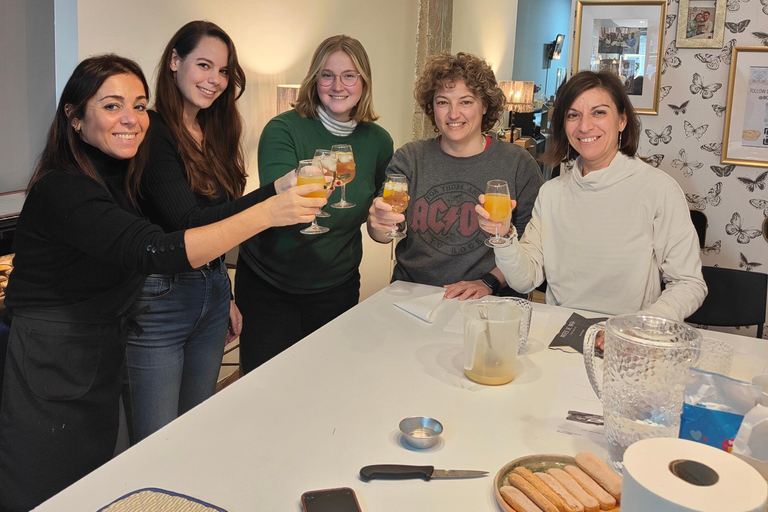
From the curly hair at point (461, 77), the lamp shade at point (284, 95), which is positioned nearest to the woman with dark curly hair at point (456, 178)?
the curly hair at point (461, 77)

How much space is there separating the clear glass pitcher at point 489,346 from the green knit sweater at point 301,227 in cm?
105

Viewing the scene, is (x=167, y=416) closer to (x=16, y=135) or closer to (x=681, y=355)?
(x=681, y=355)

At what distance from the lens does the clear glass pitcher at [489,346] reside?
1.48 m

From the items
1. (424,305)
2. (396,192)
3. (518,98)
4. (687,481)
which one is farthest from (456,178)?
(518,98)

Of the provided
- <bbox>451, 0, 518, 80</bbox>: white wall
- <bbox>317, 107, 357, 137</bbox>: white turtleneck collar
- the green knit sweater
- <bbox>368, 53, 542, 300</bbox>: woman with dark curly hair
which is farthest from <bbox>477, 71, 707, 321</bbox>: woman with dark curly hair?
<bbox>451, 0, 518, 80</bbox>: white wall

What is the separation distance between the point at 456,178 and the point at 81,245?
132 cm

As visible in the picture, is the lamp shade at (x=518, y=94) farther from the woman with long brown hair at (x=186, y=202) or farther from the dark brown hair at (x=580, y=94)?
the woman with long brown hair at (x=186, y=202)

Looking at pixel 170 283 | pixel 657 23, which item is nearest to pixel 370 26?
pixel 657 23

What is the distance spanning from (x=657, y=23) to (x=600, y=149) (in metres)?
1.35

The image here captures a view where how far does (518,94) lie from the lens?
723 cm

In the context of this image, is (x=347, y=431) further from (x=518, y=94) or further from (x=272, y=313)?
(x=518, y=94)

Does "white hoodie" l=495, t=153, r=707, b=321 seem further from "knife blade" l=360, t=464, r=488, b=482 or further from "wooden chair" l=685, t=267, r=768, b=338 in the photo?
"knife blade" l=360, t=464, r=488, b=482

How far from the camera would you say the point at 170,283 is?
1.98 meters

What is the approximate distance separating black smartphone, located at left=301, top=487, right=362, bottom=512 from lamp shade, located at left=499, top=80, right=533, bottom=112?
664 centimetres
